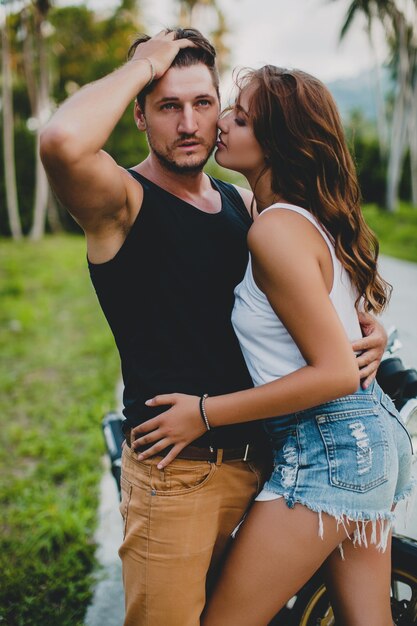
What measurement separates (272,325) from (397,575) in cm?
108

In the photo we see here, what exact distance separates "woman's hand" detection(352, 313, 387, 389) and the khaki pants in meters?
0.54

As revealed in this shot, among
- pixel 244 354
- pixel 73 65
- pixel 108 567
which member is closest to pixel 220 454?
pixel 244 354

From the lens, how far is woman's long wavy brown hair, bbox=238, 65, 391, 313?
5.90 feet

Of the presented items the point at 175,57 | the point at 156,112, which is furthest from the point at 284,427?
the point at 175,57

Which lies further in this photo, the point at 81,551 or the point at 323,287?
the point at 81,551

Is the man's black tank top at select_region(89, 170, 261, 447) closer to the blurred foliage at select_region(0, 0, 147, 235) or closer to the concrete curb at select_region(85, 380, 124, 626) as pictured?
the concrete curb at select_region(85, 380, 124, 626)

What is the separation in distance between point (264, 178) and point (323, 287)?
1.59ft

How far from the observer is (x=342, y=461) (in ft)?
5.71

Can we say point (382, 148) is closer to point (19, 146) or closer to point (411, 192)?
point (411, 192)

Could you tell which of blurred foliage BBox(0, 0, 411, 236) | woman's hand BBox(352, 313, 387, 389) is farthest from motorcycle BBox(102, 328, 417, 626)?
blurred foliage BBox(0, 0, 411, 236)

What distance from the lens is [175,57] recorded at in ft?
7.19

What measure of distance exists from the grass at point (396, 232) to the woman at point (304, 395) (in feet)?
30.6

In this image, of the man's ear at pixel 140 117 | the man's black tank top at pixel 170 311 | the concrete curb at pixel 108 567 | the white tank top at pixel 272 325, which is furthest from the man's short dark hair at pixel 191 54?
the concrete curb at pixel 108 567

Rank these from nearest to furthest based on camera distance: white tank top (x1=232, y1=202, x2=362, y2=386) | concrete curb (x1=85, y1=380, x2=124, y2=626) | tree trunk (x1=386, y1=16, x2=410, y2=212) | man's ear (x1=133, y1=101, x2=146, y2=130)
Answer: white tank top (x1=232, y1=202, x2=362, y2=386)
man's ear (x1=133, y1=101, x2=146, y2=130)
concrete curb (x1=85, y1=380, x2=124, y2=626)
tree trunk (x1=386, y1=16, x2=410, y2=212)
